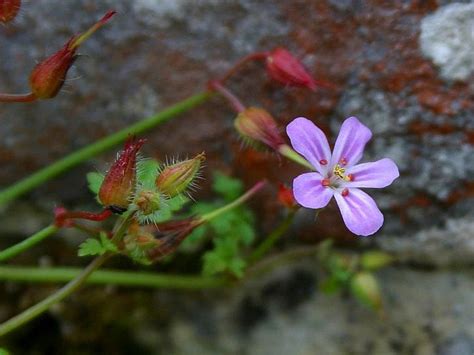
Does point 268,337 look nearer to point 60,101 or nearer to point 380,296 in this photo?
point 380,296

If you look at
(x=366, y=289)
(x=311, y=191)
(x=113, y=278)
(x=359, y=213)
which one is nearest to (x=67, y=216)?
(x=113, y=278)

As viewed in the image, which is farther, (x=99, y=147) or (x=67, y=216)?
(x=99, y=147)

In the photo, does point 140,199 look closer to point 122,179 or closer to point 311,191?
point 122,179

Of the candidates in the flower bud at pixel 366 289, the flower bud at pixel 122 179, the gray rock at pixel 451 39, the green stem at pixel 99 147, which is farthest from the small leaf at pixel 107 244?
the gray rock at pixel 451 39

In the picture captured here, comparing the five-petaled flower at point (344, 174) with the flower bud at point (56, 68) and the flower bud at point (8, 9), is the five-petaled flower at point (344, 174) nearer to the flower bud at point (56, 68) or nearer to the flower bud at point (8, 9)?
the flower bud at point (56, 68)

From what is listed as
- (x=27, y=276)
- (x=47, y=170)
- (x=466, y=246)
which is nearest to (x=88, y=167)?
(x=47, y=170)
